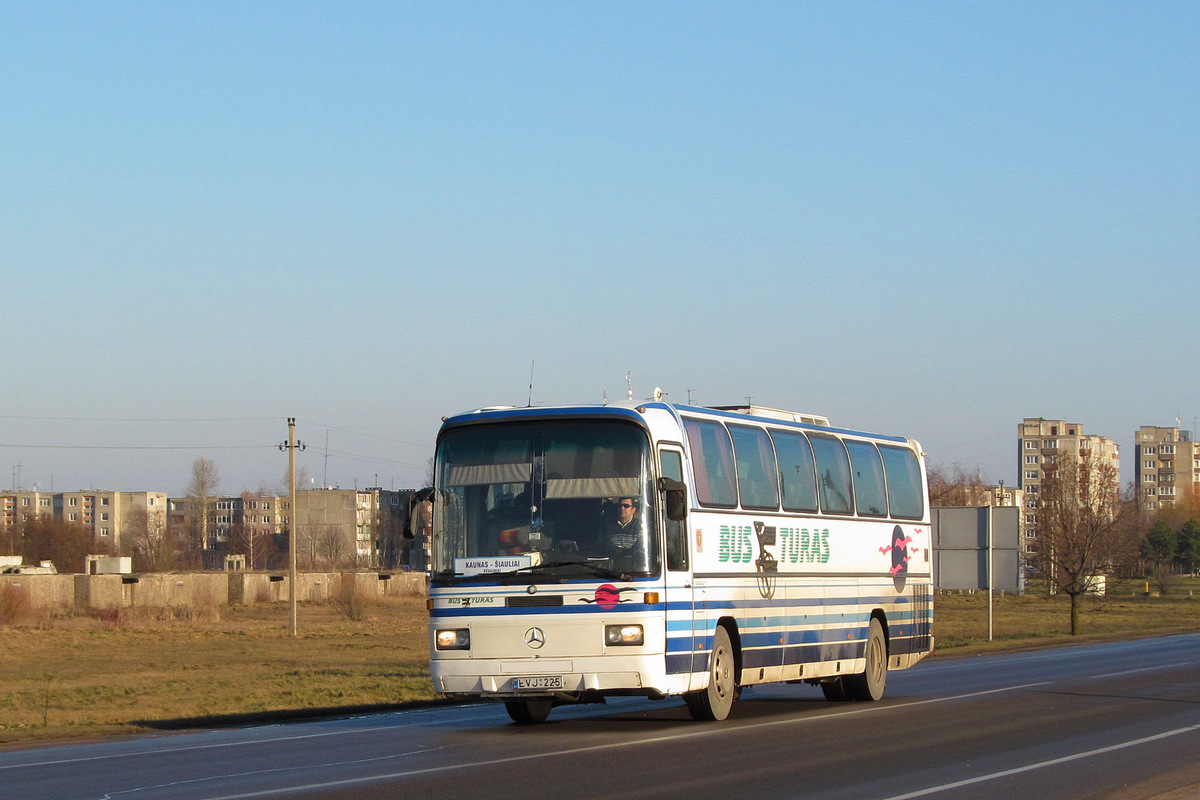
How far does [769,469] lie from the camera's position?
63.3 feet

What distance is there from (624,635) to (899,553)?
26.1ft

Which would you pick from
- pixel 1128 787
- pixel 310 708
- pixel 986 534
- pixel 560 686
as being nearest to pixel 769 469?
pixel 560 686

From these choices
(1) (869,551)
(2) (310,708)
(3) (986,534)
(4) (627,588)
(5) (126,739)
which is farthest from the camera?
(3) (986,534)

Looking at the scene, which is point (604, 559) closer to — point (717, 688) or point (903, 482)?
point (717, 688)

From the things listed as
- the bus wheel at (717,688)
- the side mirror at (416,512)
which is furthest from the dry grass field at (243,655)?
the bus wheel at (717,688)

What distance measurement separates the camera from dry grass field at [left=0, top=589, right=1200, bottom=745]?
26.5 m

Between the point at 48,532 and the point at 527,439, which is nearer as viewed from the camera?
the point at 527,439

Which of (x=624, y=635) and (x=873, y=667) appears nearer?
(x=624, y=635)

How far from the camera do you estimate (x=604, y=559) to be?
1622 cm

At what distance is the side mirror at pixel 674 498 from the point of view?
53.0 feet

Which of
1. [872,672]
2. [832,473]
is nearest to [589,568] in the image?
[832,473]

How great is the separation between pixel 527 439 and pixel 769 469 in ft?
12.8

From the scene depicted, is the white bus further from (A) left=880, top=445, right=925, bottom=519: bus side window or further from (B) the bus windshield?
(A) left=880, top=445, right=925, bottom=519: bus side window

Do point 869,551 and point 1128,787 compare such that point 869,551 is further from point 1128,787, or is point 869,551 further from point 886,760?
point 1128,787
